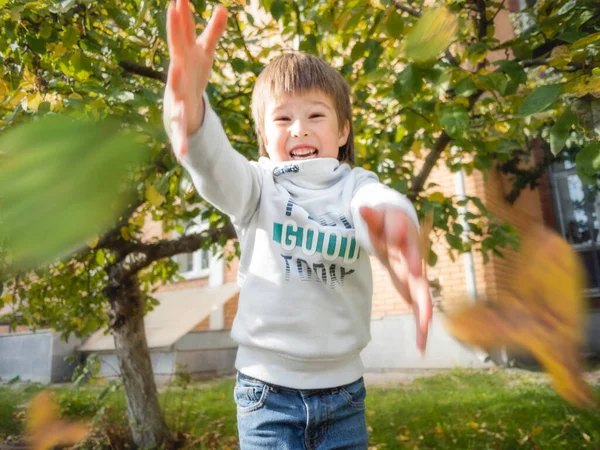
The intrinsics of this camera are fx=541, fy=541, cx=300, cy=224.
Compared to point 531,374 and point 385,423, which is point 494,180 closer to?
point 531,374

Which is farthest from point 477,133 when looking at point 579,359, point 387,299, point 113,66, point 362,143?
point 387,299

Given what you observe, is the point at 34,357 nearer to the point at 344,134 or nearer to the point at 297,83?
the point at 344,134

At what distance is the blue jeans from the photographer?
49.0 inches

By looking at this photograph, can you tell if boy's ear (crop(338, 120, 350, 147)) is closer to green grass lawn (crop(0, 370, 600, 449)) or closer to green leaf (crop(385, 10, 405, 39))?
green leaf (crop(385, 10, 405, 39))

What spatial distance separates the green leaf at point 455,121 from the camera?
1.88 metres

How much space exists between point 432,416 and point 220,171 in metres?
3.45

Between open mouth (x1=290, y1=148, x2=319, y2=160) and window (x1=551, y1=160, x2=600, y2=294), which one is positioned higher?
window (x1=551, y1=160, x2=600, y2=294)

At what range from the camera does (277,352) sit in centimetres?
125

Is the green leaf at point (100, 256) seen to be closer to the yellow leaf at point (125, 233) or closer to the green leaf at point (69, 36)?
the yellow leaf at point (125, 233)

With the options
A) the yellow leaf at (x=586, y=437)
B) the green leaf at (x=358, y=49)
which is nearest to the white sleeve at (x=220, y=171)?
the green leaf at (x=358, y=49)

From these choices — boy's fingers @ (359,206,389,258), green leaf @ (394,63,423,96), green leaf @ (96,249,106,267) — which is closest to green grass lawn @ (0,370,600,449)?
green leaf @ (96,249,106,267)

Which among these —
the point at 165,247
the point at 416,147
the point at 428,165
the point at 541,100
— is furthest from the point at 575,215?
the point at 541,100

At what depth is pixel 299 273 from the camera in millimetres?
1246

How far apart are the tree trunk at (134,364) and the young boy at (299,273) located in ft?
7.93
